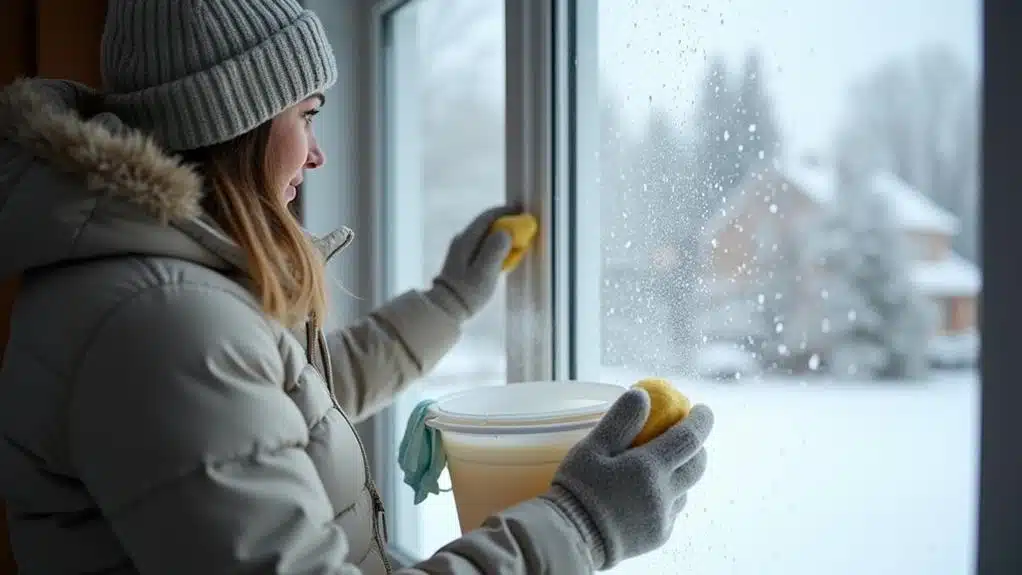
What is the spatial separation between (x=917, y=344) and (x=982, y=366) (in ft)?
0.39

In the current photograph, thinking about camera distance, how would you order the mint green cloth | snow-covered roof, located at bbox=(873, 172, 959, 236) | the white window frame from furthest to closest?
the mint green cloth → snow-covered roof, located at bbox=(873, 172, 959, 236) → the white window frame

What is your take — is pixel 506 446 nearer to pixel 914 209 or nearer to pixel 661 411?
pixel 661 411

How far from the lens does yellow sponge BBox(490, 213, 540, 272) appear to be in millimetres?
1258

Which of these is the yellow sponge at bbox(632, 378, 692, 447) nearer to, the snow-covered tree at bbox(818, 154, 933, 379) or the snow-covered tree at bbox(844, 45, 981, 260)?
the snow-covered tree at bbox(818, 154, 933, 379)

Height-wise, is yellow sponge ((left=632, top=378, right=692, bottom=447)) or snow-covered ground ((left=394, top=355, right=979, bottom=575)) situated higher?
yellow sponge ((left=632, top=378, right=692, bottom=447))

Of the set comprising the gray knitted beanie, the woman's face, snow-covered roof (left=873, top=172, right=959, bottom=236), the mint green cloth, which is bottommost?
the mint green cloth

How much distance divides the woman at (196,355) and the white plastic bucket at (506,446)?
8 centimetres

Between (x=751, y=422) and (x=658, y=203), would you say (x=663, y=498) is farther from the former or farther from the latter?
(x=658, y=203)

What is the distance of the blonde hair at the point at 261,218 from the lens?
0.95m

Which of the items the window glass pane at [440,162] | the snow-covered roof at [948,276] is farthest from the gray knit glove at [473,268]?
the snow-covered roof at [948,276]

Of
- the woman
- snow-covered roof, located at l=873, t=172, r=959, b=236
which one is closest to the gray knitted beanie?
the woman

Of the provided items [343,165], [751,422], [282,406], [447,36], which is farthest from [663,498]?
[343,165]

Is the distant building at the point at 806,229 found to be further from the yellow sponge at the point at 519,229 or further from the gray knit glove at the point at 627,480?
the yellow sponge at the point at 519,229

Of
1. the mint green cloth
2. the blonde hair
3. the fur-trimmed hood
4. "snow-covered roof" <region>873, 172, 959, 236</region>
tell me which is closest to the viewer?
"snow-covered roof" <region>873, 172, 959, 236</region>
